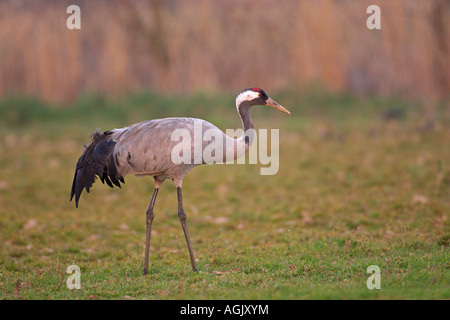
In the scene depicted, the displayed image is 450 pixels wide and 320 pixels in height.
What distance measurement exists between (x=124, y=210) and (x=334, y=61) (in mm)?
8484

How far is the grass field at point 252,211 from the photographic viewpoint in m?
5.82

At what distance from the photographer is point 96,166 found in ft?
21.7

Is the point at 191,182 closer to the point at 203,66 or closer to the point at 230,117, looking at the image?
the point at 230,117

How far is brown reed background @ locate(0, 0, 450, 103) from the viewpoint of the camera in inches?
616

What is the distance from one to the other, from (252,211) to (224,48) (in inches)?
328

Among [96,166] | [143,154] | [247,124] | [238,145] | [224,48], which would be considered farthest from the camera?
[224,48]

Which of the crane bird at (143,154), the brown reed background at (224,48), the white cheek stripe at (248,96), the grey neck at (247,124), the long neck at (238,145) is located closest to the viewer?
the crane bird at (143,154)

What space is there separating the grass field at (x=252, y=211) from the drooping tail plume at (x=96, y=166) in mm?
1007

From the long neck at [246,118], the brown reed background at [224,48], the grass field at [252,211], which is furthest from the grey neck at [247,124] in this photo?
the brown reed background at [224,48]

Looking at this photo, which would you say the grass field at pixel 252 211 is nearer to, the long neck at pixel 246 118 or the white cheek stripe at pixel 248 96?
the long neck at pixel 246 118

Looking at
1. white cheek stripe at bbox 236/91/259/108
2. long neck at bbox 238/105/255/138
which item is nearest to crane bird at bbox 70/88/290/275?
long neck at bbox 238/105/255/138

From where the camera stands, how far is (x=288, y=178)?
10781mm

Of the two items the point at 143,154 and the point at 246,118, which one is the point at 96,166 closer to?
the point at 143,154

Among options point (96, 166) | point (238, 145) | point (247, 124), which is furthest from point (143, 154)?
point (247, 124)
